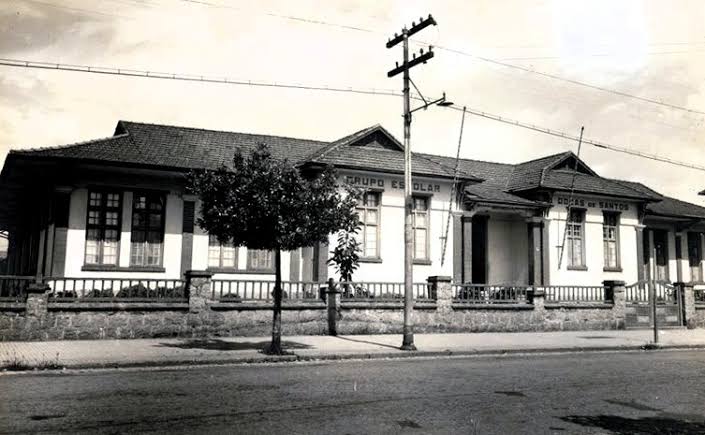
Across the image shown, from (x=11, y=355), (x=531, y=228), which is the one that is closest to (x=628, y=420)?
(x=11, y=355)

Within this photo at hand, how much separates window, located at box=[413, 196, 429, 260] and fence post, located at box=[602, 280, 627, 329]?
7.21 meters

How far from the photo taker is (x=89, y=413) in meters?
7.84

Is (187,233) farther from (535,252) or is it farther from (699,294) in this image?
(699,294)

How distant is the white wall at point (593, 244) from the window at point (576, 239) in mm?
188

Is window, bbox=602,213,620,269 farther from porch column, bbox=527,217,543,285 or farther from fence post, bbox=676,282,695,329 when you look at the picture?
fence post, bbox=676,282,695,329

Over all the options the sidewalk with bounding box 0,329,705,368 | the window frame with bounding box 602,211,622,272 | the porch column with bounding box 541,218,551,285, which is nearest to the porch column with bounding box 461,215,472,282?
the porch column with bounding box 541,218,551,285

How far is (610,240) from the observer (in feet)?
101

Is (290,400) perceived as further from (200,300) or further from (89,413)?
(200,300)

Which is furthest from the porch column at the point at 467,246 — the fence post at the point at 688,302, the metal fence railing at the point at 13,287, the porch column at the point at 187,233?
the metal fence railing at the point at 13,287

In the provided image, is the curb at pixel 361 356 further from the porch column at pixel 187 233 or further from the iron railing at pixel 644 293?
the porch column at pixel 187 233

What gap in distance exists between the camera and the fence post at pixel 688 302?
26242 millimetres

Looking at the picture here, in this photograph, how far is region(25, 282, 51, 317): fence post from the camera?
16047 millimetres

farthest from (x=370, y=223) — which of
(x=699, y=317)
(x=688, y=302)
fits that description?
(x=699, y=317)

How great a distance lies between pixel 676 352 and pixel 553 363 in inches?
239
